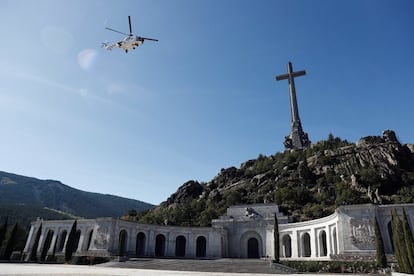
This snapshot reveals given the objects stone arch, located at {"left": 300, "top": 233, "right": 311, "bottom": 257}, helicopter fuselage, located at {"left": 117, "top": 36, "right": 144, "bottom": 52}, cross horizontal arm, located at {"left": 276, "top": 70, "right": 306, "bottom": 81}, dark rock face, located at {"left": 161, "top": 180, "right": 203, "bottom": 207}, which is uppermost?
cross horizontal arm, located at {"left": 276, "top": 70, "right": 306, "bottom": 81}

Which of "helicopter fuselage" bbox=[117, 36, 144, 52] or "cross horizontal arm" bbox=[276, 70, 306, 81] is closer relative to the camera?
"helicopter fuselage" bbox=[117, 36, 144, 52]

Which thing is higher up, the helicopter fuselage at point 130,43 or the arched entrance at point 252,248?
the helicopter fuselage at point 130,43

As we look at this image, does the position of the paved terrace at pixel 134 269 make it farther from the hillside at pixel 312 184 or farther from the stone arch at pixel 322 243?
the hillside at pixel 312 184

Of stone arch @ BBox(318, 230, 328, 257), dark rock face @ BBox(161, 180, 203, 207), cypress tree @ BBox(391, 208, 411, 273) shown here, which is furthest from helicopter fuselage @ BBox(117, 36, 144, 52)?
dark rock face @ BBox(161, 180, 203, 207)

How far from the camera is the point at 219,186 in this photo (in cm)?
9444

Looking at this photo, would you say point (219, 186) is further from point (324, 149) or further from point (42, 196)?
point (42, 196)

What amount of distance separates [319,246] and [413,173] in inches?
1668

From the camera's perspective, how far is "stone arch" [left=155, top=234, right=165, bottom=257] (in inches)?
2019

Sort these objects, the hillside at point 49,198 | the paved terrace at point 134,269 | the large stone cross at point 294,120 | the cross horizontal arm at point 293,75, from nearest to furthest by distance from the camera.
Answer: the paved terrace at point 134,269 → the cross horizontal arm at point 293,75 → the large stone cross at point 294,120 → the hillside at point 49,198

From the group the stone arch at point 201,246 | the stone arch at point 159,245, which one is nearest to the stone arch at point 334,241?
the stone arch at point 201,246

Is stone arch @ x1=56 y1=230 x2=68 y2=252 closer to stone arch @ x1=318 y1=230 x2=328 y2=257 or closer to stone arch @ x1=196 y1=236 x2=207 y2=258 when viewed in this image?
stone arch @ x1=196 y1=236 x2=207 y2=258

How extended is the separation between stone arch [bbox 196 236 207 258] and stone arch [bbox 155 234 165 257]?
604cm

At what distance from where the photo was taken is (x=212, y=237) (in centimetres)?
5044

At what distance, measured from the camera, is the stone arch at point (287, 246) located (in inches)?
1842
